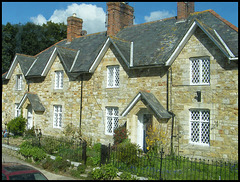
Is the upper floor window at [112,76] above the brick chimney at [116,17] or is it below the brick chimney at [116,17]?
below

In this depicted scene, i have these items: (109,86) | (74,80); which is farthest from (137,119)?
(74,80)

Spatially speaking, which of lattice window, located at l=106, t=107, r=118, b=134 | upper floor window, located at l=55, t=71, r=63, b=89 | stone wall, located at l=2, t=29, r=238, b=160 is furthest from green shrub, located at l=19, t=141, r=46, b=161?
upper floor window, located at l=55, t=71, r=63, b=89

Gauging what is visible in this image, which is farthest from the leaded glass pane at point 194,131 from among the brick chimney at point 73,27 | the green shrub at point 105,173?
the brick chimney at point 73,27

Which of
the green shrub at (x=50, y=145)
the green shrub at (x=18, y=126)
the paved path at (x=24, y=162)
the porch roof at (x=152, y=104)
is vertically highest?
the porch roof at (x=152, y=104)

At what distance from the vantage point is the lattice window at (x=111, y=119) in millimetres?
18656

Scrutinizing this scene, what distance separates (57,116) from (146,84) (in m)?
9.11

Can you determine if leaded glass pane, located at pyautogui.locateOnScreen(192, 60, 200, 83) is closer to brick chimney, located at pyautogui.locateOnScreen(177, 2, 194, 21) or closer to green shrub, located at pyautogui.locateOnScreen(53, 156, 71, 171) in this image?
brick chimney, located at pyautogui.locateOnScreen(177, 2, 194, 21)

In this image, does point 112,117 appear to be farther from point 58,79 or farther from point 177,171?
point 177,171

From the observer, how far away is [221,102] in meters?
14.2

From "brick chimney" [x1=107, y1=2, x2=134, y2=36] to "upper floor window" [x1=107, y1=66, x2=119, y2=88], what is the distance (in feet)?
17.0

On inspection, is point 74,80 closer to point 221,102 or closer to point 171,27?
point 171,27

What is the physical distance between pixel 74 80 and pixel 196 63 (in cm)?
967

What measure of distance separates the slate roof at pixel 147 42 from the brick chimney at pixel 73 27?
197cm

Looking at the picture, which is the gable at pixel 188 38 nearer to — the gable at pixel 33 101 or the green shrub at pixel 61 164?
the green shrub at pixel 61 164
